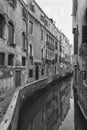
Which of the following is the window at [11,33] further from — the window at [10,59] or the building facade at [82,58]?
the building facade at [82,58]

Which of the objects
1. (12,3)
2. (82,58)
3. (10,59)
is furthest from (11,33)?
(82,58)

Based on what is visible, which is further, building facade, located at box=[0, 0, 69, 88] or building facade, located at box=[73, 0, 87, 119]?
building facade, located at box=[0, 0, 69, 88]

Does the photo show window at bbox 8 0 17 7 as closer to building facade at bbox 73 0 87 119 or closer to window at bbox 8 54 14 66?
window at bbox 8 54 14 66

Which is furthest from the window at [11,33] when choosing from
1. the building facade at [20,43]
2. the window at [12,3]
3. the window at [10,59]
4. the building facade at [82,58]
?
the building facade at [82,58]

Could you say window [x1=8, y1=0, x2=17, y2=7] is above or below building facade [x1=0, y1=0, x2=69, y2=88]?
above

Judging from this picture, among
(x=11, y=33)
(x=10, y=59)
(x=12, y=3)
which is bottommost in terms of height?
(x=10, y=59)

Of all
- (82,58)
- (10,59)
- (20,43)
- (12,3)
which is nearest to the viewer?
(82,58)

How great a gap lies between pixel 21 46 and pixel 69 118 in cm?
863

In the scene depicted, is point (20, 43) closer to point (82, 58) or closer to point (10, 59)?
point (10, 59)

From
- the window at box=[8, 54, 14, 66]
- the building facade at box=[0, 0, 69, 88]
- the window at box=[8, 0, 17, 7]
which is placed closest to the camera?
the building facade at box=[0, 0, 69, 88]

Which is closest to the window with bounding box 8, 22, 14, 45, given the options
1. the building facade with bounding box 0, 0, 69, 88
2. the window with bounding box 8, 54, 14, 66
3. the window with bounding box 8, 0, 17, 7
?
the building facade with bounding box 0, 0, 69, 88

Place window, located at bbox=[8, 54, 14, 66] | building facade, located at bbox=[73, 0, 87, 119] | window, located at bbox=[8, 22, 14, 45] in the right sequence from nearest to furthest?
building facade, located at bbox=[73, 0, 87, 119], window, located at bbox=[8, 22, 14, 45], window, located at bbox=[8, 54, 14, 66]

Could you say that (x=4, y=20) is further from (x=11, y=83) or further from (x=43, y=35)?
(x=43, y=35)

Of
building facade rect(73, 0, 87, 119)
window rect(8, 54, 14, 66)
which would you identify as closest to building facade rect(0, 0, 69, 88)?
window rect(8, 54, 14, 66)
